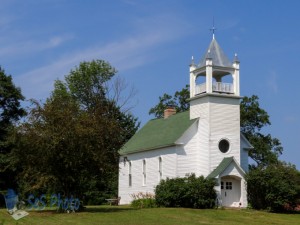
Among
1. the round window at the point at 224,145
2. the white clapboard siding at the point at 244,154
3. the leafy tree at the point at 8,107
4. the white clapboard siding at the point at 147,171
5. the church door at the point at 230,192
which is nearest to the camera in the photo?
the church door at the point at 230,192

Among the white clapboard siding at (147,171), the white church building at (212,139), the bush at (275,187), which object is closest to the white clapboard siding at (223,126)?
the white church building at (212,139)

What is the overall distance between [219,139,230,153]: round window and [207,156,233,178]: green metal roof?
1043 millimetres

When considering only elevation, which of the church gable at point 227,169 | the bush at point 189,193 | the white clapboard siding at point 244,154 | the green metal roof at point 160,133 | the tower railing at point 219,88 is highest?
the tower railing at point 219,88

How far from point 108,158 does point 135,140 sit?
16.6 m

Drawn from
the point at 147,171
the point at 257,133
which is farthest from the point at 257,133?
the point at 147,171

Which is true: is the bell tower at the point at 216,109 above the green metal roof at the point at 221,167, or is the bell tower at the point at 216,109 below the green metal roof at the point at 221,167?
above

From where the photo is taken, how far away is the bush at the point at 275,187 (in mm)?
37938

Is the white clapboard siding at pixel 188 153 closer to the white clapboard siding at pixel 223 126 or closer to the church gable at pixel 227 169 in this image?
the white clapboard siding at pixel 223 126

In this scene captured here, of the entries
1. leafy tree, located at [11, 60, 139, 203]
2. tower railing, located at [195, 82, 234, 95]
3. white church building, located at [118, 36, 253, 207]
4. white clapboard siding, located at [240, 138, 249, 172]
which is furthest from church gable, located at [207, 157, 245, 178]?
leafy tree, located at [11, 60, 139, 203]

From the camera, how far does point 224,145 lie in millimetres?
41812

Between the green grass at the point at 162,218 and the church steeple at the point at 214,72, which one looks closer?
the green grass at the point at 162,218

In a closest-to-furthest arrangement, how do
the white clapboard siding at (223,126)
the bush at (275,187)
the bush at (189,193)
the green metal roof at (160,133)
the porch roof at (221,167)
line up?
the bush at (275,187) → the bush at (189,193) → the porch roof at (221,167) → the white clapboard siding at (223,126) → the green metal roof at (160,133)

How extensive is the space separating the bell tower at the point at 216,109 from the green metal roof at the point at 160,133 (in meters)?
1.47

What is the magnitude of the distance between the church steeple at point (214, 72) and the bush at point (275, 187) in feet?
22.2
